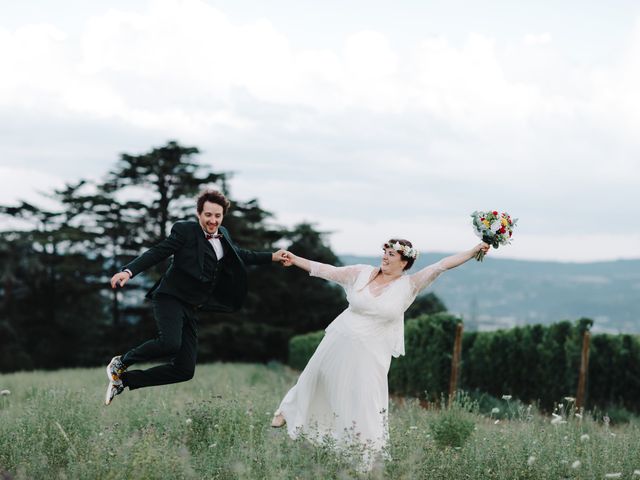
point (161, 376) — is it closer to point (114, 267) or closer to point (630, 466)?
point (630, 466)

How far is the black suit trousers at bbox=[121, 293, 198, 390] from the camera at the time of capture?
6883mm

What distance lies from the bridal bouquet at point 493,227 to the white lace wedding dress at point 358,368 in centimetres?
48

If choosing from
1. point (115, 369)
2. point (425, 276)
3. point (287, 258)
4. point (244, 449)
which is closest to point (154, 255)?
point (115, 369)

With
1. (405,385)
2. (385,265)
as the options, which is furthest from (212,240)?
(405,385)

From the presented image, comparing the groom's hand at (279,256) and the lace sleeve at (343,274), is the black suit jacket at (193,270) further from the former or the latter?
the lace sleeve at (343,274)

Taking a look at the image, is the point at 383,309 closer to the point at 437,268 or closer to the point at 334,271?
the point at 437,268

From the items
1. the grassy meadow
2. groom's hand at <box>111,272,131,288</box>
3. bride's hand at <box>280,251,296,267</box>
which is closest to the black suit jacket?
groom's hand at <box>111,272,131,288</box>

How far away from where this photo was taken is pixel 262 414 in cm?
816

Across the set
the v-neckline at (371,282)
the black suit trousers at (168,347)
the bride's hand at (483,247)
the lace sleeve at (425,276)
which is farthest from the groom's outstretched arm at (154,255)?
the bride's hand at (483,247)

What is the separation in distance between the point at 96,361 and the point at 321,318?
12.5 meters

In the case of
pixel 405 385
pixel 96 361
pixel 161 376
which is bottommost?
pixel 96 361

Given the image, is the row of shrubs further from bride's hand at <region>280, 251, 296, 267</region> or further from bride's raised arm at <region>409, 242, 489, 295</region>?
bride's raised arm at <region>409, 242, 489, 295</region>

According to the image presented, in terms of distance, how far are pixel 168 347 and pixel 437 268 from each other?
2.41m

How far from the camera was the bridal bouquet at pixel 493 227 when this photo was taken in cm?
695
